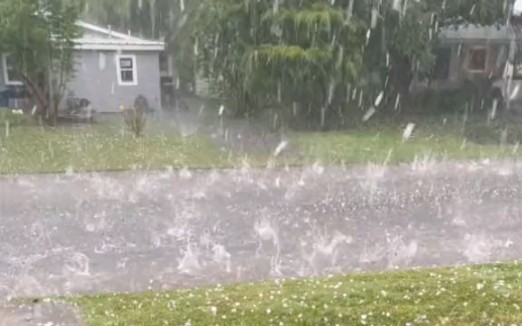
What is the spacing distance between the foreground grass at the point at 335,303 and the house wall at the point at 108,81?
14632 millimetres

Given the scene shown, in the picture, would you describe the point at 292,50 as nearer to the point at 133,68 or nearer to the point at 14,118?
the point at 133,68

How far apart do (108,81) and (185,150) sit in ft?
24.7

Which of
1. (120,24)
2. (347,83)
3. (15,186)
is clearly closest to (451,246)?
(15,186)

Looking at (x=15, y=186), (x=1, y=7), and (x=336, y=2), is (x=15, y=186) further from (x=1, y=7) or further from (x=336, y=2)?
(x=336, y=2)

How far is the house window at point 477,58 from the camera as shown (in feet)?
71.9

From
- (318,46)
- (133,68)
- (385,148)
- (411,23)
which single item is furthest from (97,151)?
(411,23)

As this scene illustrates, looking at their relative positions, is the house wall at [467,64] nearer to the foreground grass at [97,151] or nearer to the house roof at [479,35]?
the house roof at [479,35]

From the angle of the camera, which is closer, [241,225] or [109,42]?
[241,225]

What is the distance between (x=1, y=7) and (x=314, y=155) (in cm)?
828

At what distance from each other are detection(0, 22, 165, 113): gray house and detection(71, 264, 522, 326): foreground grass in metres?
14.6

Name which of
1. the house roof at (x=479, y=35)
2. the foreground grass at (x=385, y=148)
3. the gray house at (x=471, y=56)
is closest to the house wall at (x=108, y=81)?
the foreground grass at (x=385, y=148)

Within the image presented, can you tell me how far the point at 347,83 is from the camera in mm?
14906

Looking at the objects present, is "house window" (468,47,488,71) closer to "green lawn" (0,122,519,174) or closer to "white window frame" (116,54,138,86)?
"green lawn" (0,122,519,174)

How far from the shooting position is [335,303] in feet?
14.8
